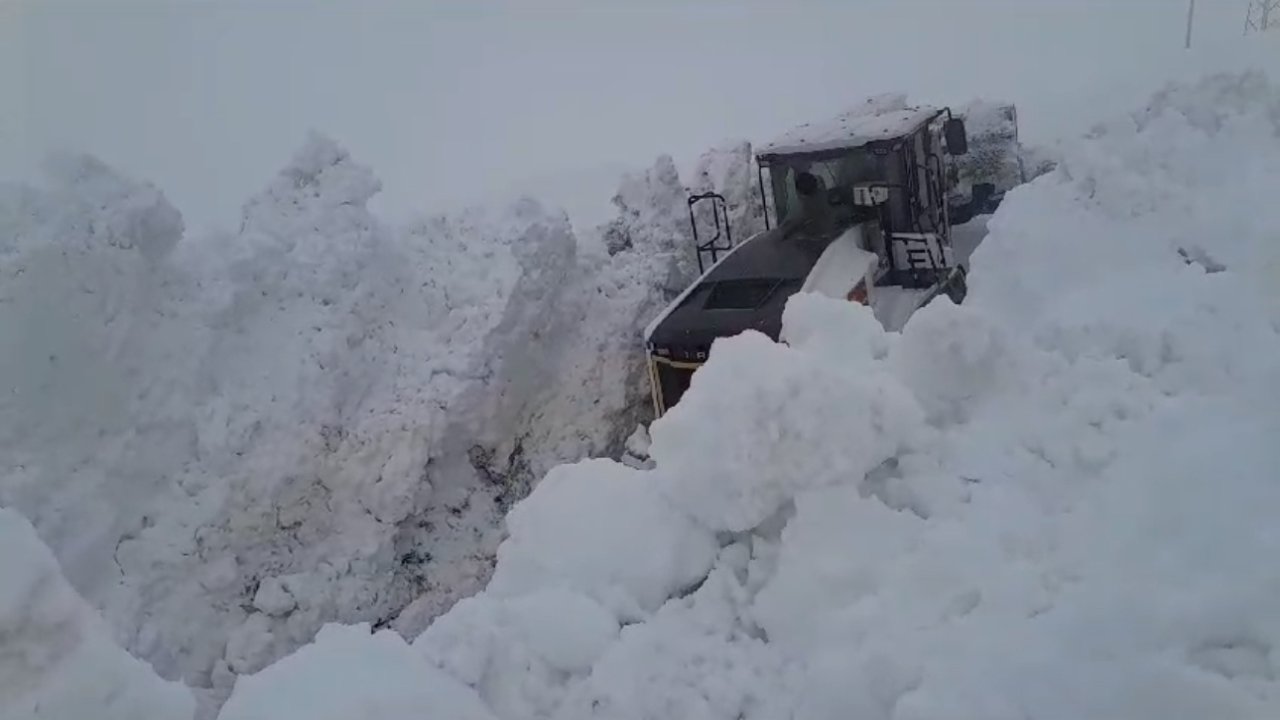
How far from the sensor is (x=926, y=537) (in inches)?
99.6

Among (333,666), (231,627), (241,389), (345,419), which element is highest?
(333,666)

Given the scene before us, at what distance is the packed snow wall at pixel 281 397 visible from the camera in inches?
215

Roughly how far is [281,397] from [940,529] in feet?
15.9

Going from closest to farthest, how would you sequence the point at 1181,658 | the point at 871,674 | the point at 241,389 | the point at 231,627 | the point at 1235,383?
the point at 1181,658 → the point at 871,674 → the point at 1235,383 → the point at 231,627 → the point at 241,389

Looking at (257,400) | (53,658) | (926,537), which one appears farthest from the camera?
(257,400)

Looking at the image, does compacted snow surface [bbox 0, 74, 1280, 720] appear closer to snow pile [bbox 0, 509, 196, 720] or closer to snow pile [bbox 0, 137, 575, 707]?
snow pile [bbox 0, 509, 196, 720]

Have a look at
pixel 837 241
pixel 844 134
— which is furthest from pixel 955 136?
pixel 837 241

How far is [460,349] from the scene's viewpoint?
6.74 metres

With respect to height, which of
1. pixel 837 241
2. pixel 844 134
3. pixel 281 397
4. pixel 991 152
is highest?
pixel 844 134

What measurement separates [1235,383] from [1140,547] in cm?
82

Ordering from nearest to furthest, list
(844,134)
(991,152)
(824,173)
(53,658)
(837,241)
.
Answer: (53,658)
(837,241)
(844,134)
(824,173)
(991,152)

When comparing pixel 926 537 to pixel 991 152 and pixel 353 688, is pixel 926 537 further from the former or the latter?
pixel 991 152

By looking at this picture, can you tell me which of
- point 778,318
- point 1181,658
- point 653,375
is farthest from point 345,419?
point 1181,658

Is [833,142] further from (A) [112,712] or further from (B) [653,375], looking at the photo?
(A) [112,712]
